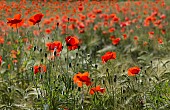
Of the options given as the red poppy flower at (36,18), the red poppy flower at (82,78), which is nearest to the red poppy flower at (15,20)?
the red poppy flower at (36,18)

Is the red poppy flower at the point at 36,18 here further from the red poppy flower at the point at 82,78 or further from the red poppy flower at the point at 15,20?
the red poppy flower at the point at 82,78

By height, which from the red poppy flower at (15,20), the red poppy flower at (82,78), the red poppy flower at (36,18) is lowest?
the red poppy flower at (82,78)

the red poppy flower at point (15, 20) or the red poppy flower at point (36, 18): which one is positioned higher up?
the red poppy flower at point (36, 18)

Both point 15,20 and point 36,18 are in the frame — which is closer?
point 36,18

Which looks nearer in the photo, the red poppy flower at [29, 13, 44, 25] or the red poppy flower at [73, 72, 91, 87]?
the red poppy flower at [73, 72, 91, 87]

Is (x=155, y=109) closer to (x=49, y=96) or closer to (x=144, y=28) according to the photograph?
(x=49, y=96)

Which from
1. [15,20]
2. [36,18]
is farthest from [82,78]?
[15,20]

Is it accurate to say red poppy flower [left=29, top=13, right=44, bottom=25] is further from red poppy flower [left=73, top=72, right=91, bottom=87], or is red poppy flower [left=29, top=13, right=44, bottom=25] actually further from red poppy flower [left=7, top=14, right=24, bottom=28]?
red poppy flower [left=73, top=72, right=91, bottom=87]

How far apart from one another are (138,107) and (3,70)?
182cm

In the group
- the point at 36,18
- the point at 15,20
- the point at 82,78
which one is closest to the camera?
the point at 82,78

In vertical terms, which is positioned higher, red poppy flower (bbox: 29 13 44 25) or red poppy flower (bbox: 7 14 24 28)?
red poppy flower (bbox: 29 13 44 25)

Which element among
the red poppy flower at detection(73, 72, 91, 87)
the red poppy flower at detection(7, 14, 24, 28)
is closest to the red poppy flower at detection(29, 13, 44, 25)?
the red poppy flower at detection(7, 14, 24, 28)

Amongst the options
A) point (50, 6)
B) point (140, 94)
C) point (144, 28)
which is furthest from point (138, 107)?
point (50, 6)

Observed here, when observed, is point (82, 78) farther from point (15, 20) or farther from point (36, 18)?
point (15, 20)
